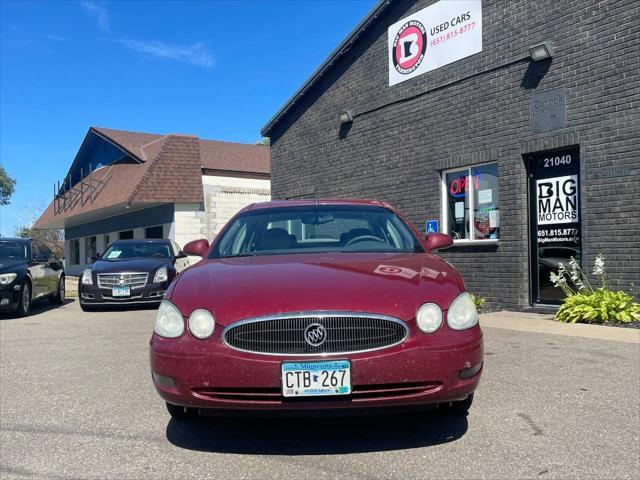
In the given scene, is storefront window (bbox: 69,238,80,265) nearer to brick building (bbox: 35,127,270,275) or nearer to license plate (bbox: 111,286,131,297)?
brick building (bbox: 35,127,270,275)

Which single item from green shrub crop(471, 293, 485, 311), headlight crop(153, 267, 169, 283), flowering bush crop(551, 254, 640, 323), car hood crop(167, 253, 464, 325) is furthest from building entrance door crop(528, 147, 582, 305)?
headlight crop(153, 267, 169, 283)

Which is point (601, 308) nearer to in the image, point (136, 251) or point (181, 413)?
point (181, 413)

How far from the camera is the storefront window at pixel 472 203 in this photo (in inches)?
413

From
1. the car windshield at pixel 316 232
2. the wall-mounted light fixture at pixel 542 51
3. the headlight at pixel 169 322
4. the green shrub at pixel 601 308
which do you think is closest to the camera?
the headlight at pixel 169 322

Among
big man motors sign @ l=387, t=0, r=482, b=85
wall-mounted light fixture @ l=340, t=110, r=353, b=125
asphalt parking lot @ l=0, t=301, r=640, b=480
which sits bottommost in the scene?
asphalt parking lot @ l=0, t=301, r=640, b=480

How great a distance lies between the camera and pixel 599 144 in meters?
8.72

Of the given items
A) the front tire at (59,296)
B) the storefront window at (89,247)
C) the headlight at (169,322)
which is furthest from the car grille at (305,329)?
the storefront window at (89,247)

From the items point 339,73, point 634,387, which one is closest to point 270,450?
point 634,387

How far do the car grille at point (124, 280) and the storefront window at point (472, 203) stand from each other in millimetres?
5756

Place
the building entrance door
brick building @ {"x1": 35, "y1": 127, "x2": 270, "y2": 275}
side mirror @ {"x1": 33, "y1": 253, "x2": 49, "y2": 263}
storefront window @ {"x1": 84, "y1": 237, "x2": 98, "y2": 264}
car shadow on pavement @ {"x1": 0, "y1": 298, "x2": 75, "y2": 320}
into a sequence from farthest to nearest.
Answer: storefront window @ {"x1": 84, "y1": 237, "x2": 98, "y2": 264}
brick building @ {"x1": 35, "y1": 127, "x2": 270, "y2": 275}
side mirror @ {"x1": 33, "y1": 253, "x2": 49, "y2": 263}
car shadow on pavement @ {"x1": 0, "y1": 298, "x2": 75, "y2": 320}
the building entrance door

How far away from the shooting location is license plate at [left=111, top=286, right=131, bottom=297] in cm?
1070

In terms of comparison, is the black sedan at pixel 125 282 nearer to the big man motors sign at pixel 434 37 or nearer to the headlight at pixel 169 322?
the big man motors sign at pixel 434 37

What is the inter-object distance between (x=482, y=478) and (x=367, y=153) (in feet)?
34.8

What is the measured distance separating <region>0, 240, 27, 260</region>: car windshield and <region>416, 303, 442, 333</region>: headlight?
984 centimetres
